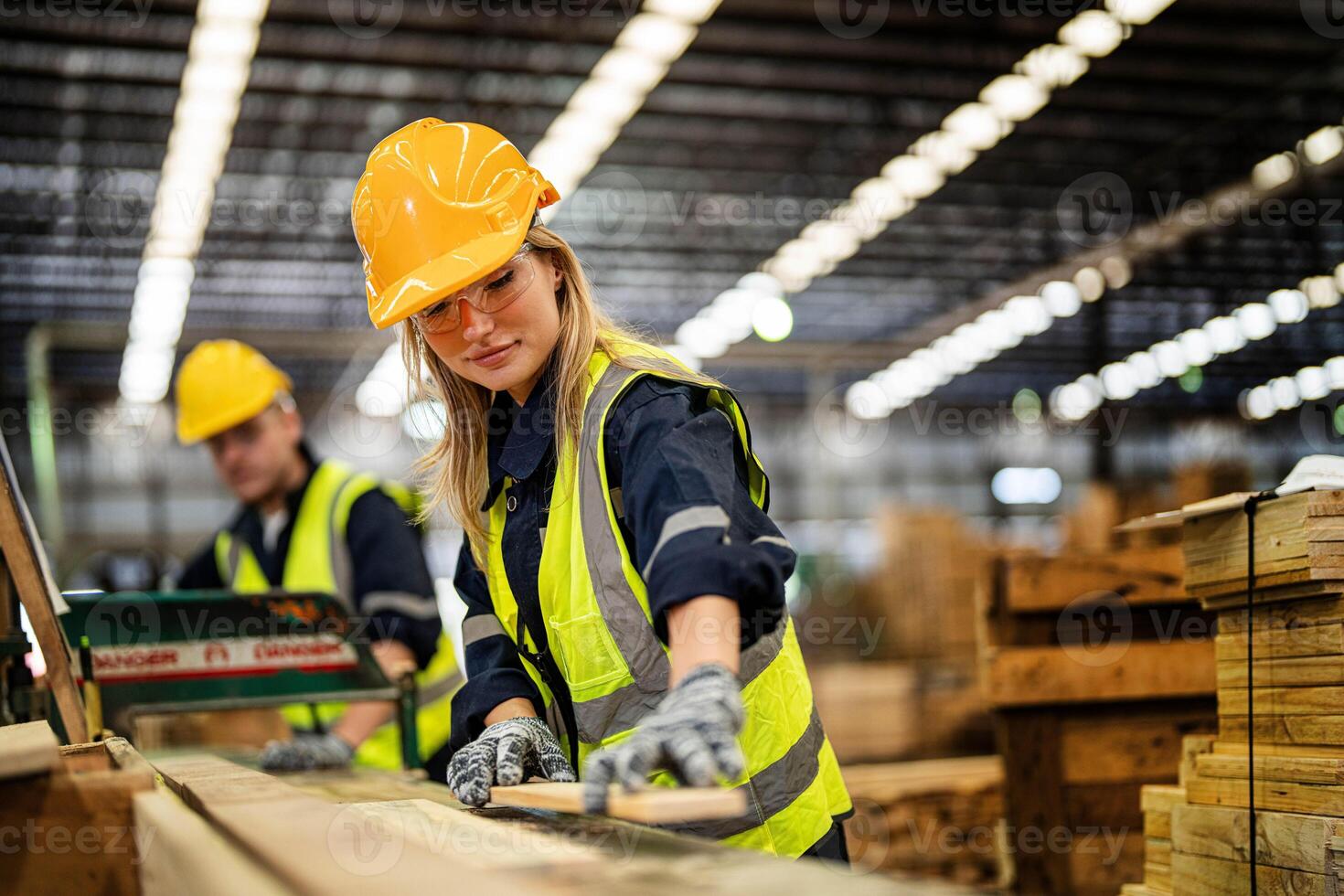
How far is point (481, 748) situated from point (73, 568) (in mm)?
21775

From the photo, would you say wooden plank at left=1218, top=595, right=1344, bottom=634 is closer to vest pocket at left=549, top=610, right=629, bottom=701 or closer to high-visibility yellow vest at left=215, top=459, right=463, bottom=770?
vest pocket at left=549, top=610, right=629, bottom=701

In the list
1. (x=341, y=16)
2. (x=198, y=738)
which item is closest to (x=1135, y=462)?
(x=341, y=16)

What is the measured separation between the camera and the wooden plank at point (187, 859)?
1.68 m

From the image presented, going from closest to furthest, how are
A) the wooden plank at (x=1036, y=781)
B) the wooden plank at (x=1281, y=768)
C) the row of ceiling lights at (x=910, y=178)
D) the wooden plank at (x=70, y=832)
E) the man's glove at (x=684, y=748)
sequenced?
the man's glove at (x=684, y=748), the wooden plank at (x=70, y=832), the wooden plank at (x=1281, y=768), the wooden plank at (x=1036, y=781), the row of ceiling lights at (x=910, y=178)

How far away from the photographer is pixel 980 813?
23.9 ft

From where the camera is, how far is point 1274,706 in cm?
334

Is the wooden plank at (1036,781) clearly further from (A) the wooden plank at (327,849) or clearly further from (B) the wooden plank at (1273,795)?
(A) the wooden plank at (327,849)

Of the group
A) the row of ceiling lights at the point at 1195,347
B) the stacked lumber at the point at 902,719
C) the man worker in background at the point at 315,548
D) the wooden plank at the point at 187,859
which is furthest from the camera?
the row of ceiling lights at the point at 1195,347

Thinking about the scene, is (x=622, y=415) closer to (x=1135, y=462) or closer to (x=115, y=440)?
(x=115, y=440)

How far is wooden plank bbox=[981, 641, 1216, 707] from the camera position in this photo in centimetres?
561

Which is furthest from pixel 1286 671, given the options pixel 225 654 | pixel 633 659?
pixel 225 654

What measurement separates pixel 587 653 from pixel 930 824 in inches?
210

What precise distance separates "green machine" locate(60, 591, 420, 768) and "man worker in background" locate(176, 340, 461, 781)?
12 cm

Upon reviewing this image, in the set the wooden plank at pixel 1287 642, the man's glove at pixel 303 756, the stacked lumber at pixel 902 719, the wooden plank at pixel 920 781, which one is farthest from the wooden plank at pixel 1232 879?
the stacked lumber at pixel 902 719
